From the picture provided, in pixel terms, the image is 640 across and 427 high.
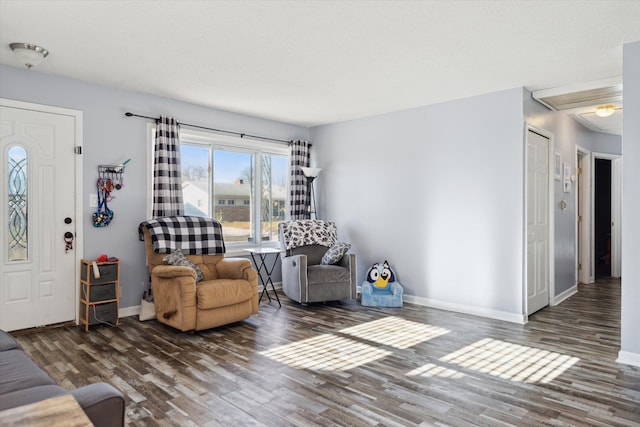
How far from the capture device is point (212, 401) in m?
2.51

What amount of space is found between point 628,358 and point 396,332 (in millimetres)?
1802

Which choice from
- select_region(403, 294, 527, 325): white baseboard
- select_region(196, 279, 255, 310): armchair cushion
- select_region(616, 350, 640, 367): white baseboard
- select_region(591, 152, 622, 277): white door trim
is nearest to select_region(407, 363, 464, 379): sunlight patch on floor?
select_region(616, 350, 640, 367): white baseboard

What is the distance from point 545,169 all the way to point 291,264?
3234 mm

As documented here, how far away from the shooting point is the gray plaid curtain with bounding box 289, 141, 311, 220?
6043mm

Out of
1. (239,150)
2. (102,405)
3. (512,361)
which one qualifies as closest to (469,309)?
(512,361)

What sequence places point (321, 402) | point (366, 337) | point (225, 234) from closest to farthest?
point (321, 402) → point (366, 337) → point (225, 234)

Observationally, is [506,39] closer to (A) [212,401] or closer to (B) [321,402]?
(B) [321,402]

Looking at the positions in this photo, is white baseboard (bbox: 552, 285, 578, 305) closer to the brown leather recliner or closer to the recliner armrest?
the brown leather recliner

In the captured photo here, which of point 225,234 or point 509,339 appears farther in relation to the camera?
point 225,234

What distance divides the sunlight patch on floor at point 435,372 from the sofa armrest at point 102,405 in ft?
6.67

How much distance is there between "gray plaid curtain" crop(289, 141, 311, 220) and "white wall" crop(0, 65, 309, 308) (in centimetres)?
174

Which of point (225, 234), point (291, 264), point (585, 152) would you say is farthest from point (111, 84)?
point (585, 152)

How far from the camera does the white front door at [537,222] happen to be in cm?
448

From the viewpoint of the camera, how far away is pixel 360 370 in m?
3.00
